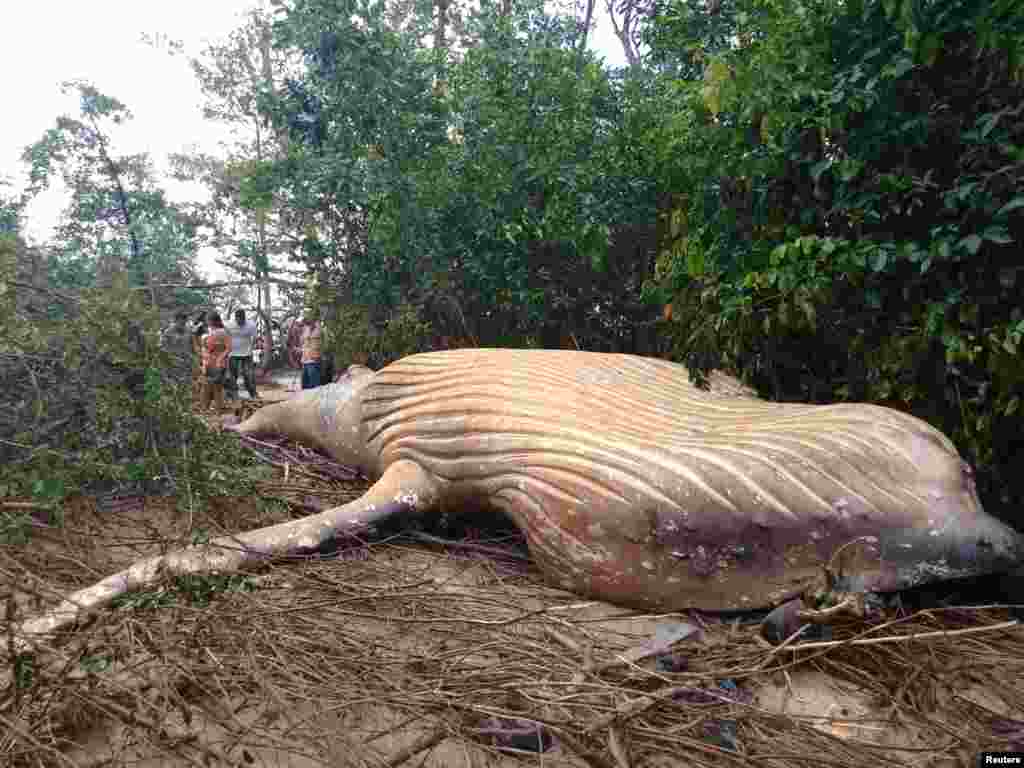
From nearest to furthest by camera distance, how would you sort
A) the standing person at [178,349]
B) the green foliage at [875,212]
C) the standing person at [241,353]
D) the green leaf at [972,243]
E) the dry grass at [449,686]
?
the dry grass at [449,686], the green leaf at [972,243], the green foliage at [875,212], the standing person at [178,349], the standing person at [241,353]

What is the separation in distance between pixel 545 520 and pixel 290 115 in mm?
5623

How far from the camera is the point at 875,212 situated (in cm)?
324

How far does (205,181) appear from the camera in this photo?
52.4ft

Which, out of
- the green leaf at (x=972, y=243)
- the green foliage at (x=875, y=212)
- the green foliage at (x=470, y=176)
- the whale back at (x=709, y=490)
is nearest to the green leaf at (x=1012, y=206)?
the green foliage at (x=875, y=212)

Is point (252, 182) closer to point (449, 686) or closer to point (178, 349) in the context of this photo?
point (178, 349)

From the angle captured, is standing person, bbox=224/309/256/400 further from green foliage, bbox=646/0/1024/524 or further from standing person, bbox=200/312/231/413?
green foliage, bbox=646/0/1024/524

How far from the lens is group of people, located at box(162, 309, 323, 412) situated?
13.4ft

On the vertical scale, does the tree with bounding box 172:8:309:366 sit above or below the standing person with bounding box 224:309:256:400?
above

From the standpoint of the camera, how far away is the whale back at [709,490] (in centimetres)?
266

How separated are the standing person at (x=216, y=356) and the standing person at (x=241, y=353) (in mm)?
1282

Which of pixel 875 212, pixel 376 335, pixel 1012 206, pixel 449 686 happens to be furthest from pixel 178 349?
pixel 1012 206

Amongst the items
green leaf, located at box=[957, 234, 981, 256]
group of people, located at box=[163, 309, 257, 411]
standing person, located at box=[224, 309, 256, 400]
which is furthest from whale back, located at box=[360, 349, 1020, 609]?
standing person, located at box=[224, 309, 256, 400]

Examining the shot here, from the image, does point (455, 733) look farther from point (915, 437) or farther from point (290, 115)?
point (290, 115)

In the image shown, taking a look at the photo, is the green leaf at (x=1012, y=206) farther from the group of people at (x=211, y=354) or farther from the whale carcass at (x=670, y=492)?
the group of people at (x=211, y=354)
